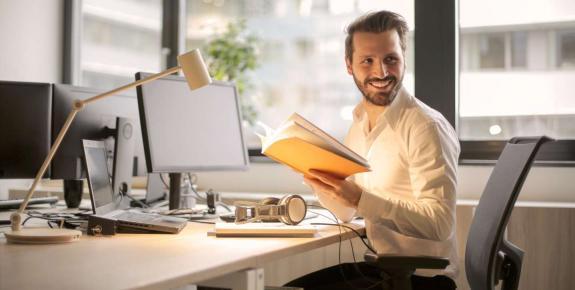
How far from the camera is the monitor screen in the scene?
240 cm

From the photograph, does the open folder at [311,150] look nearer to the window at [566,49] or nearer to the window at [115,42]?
the window at [566,49]

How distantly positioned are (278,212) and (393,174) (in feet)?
1.26

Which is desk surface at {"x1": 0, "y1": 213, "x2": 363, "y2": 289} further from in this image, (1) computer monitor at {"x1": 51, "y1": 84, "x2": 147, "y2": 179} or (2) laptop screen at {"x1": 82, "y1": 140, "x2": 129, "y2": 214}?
(1) computer monitor at {"x1": 51, "y1": 84, "x2": 147, "y2": 179}

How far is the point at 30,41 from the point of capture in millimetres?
4277

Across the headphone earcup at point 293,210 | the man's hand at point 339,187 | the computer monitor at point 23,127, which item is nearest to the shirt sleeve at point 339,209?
the headphone earcup at point 293,210

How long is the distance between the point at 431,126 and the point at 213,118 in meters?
0.97

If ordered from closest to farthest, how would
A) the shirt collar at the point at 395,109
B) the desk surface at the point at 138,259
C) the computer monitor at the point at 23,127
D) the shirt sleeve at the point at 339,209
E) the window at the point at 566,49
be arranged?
the desk surface at the point at 138,259
the shirt collar at the point at 395,109
the shirt sleeve at the point at 339,209
the computer monitor at the point at 23,127
the window at the point at 566,49

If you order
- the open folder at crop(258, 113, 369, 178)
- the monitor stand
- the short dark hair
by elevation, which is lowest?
the monitor stand

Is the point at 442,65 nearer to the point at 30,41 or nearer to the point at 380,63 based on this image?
the point at 380,63

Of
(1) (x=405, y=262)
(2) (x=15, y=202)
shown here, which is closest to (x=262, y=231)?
(1) (x=405, y=262)

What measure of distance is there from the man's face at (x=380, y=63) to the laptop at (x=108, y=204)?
30.0 inches

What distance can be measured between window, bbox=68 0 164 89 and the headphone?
2419mm

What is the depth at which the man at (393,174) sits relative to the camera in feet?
6.37

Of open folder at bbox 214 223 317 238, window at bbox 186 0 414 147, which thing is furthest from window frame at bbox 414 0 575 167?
open folder at bbox 214 223 317 238
